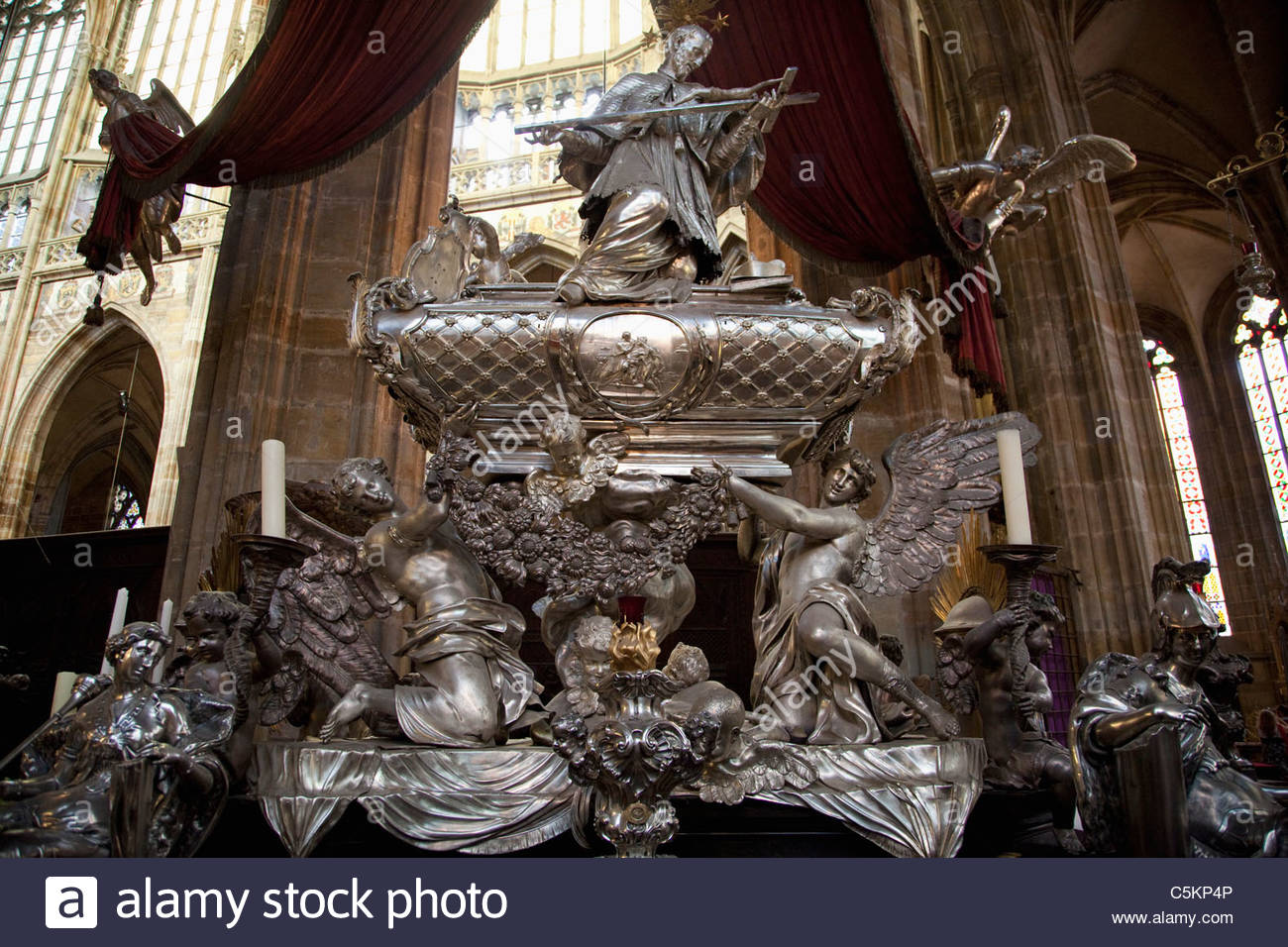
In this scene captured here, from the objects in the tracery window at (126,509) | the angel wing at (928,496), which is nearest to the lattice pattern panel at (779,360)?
the angel wing at (928,496)

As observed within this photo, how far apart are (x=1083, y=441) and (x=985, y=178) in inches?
123

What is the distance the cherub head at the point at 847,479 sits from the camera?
2.76 m

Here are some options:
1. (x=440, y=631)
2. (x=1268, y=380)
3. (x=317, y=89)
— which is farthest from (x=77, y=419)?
(x=1268, y=380)

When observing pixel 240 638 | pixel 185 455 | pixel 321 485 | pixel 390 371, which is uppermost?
pixel 185 455

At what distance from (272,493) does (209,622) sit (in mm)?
353

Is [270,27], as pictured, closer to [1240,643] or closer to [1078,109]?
[1078,109]

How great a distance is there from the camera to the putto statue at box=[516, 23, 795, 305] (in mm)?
2953

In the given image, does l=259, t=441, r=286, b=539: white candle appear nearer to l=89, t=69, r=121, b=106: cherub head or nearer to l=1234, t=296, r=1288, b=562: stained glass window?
l=89, t=69, r=121, b=106: cherub head

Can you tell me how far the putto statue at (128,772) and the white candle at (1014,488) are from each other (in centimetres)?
194

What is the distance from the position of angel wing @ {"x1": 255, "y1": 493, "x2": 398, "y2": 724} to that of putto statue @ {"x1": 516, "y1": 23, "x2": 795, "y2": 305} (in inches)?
41.0

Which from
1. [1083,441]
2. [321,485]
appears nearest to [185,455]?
[321,485]

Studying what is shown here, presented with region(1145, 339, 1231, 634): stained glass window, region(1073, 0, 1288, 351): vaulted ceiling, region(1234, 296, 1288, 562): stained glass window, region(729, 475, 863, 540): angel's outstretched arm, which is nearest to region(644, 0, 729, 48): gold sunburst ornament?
region(729, 475, 863, 540): angel's outstretched arm

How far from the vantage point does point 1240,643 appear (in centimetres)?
1338

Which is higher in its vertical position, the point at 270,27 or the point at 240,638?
the point at 270,27
